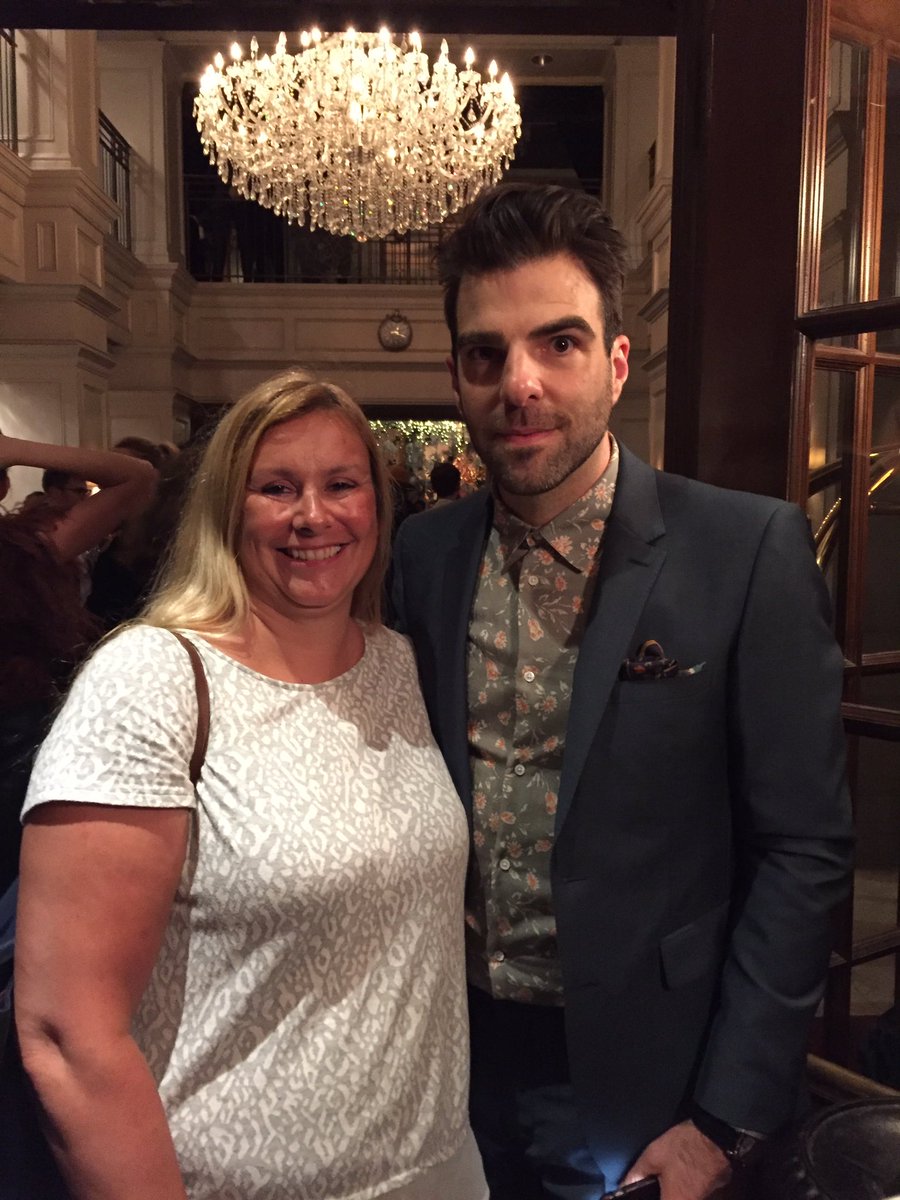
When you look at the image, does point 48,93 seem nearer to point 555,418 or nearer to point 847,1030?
point 555,418

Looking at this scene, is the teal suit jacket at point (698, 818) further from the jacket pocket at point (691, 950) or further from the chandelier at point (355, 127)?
the chandelier at point (355, 127)

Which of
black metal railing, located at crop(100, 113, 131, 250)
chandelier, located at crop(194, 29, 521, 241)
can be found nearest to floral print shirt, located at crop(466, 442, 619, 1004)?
chandelier, located at crop(194, 29, 521, 241)

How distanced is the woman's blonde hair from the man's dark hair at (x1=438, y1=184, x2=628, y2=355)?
0.27m

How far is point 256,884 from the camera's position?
1.03 m

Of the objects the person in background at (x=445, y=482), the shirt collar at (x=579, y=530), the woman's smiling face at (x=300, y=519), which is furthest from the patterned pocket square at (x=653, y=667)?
the person in background at (x=445, y=482)

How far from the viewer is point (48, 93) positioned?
21.3 feet

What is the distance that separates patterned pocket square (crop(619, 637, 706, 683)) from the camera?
1.23 m

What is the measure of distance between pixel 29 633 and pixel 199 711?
80cm

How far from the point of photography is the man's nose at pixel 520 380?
1222 millimetres

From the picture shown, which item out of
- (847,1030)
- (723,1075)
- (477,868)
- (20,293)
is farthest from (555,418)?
(20,293)

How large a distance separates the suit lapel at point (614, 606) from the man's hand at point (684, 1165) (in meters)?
0.47

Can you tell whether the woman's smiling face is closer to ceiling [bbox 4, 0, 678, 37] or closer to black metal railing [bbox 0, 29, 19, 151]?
ceiling [bbox 4, 0, 678, 37]

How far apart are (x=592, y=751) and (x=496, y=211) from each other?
2.40 ft

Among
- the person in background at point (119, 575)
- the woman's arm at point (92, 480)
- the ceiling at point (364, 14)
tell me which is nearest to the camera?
the ceiling at point (364, 14)
